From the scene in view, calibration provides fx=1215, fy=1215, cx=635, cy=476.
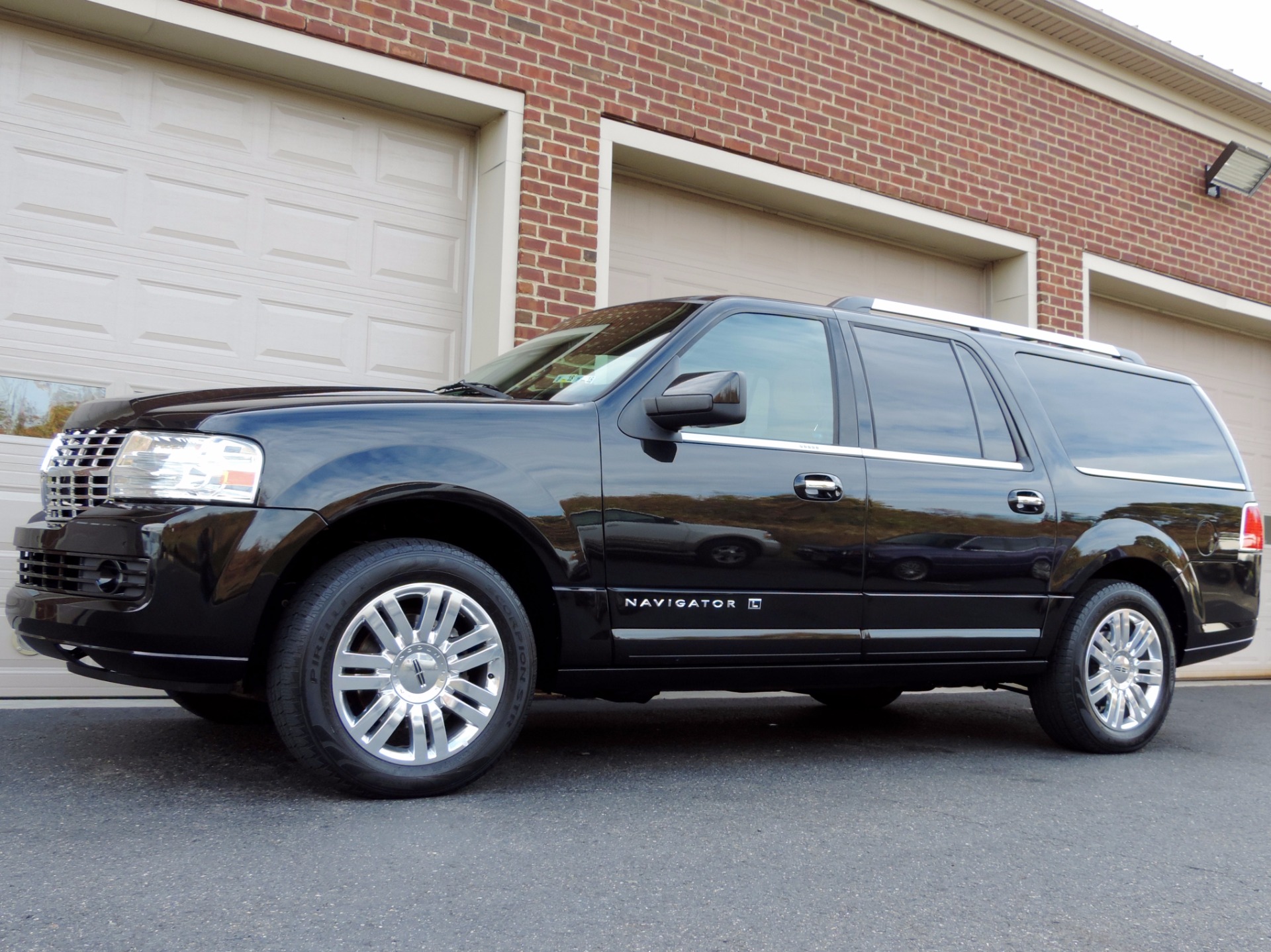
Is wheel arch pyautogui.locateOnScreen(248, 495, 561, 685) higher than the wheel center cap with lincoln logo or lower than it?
higher

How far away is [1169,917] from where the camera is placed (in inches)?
120

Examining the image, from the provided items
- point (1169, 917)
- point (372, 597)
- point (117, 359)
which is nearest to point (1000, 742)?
point (1169, 917)

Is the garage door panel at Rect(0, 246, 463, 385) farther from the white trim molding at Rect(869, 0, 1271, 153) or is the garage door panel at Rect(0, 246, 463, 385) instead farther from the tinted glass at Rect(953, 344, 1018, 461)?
the white trim molding at Rect(869, 0, 1271, 153)

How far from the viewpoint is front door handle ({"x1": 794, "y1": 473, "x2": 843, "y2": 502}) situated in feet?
15.0

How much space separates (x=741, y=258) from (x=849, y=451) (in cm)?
478

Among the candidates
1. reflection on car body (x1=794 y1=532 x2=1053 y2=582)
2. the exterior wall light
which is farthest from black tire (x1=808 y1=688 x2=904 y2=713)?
the exterior wall light

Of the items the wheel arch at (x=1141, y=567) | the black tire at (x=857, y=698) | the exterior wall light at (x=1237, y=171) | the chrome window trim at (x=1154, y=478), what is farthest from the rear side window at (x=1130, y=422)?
the exterior wall light at (x=1237, y=171)

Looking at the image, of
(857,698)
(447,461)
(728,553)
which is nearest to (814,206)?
(857,698)

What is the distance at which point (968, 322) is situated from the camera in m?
5.60

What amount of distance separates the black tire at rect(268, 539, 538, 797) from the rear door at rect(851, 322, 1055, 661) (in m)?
1.56

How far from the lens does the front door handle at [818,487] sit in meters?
4.56

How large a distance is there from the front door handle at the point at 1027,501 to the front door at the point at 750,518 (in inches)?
33.7

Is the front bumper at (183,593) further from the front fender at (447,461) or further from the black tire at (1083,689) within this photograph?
the black tire at (1083,689)

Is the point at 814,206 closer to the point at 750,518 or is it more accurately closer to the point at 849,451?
the point at 849,451
